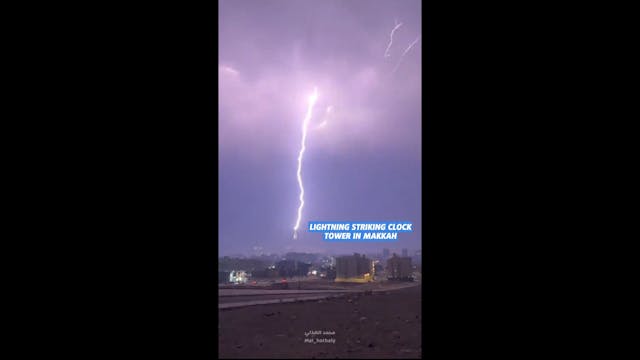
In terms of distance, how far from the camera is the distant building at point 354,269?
2980mm

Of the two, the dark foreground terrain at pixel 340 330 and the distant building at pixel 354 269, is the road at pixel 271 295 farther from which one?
the distant building at pixel 354 269

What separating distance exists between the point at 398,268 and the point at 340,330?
1.79 feet

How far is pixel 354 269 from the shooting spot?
3.07m

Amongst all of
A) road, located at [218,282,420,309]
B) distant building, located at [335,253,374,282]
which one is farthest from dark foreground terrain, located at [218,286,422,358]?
distant building, located at [335,253,374,282]

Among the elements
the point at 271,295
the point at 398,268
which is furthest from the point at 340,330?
the point at 271,295

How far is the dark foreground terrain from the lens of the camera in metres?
2.69

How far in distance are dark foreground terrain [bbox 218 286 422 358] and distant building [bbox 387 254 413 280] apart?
4.2 inches

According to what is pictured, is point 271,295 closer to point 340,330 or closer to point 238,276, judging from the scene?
point 238,276

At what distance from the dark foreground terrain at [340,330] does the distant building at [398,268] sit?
11 cm
